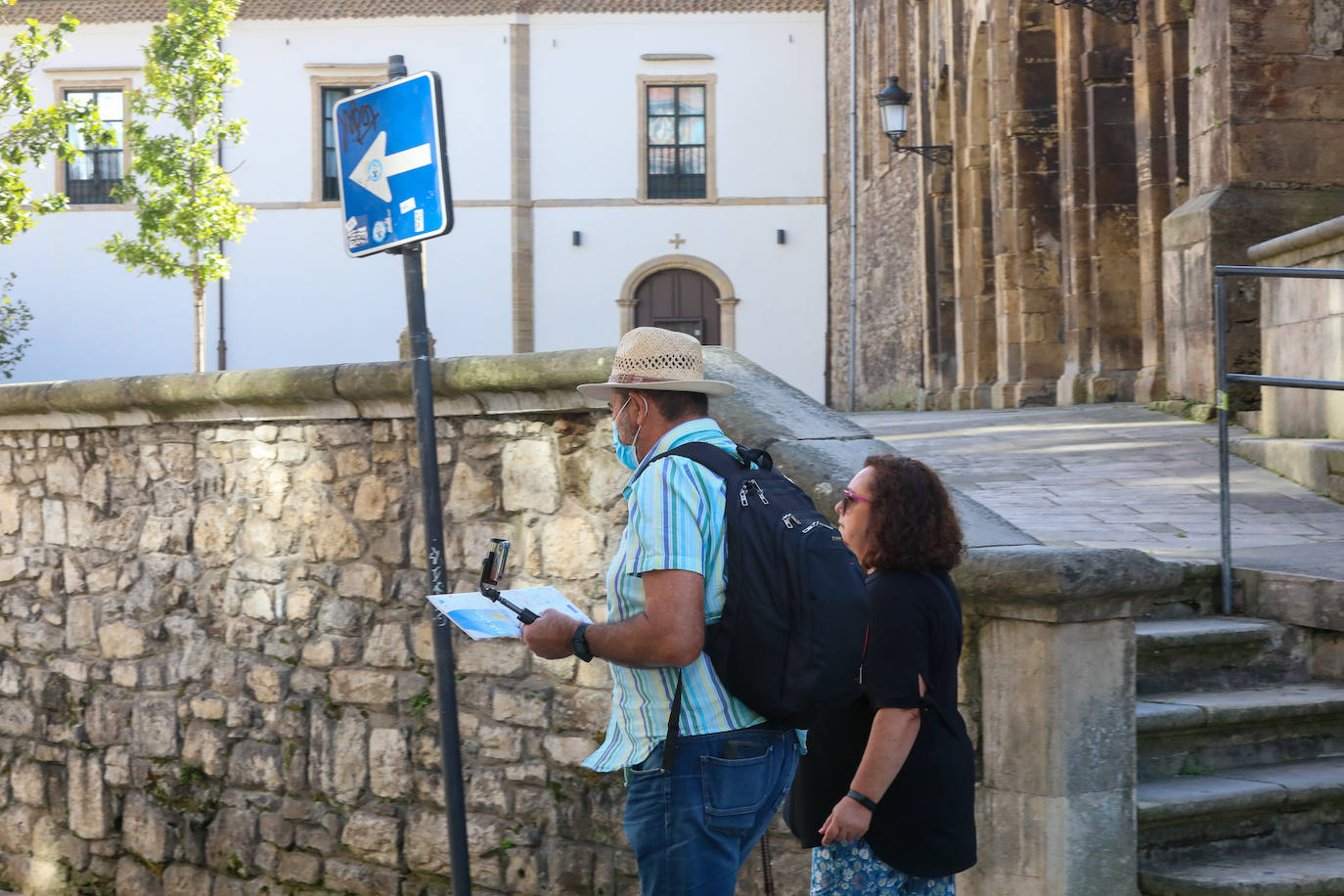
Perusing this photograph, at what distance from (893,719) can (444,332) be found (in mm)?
25778

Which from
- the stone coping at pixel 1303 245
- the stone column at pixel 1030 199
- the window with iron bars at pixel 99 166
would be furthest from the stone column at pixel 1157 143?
the window with iron bars at pixel 99 166

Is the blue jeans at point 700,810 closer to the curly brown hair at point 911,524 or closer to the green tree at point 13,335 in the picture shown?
the curly brown hair at point 911,524

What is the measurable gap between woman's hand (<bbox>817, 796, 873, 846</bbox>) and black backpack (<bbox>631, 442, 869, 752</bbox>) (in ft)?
0.99

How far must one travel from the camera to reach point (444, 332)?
92.0 ft

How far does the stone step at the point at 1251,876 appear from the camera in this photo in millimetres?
3613

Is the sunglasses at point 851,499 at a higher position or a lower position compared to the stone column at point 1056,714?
higher

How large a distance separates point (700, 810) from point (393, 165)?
2025 mm

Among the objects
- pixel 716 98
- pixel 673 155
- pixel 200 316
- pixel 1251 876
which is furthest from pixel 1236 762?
pixel 716 98

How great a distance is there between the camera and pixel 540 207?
93.8ft

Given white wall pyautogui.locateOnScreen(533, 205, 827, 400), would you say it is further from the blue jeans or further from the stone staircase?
the blue jeans

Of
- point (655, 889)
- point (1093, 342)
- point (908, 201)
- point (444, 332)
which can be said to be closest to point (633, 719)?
point (655, 889)

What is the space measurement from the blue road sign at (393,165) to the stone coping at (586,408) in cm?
68

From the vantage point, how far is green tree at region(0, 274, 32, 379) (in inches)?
1103

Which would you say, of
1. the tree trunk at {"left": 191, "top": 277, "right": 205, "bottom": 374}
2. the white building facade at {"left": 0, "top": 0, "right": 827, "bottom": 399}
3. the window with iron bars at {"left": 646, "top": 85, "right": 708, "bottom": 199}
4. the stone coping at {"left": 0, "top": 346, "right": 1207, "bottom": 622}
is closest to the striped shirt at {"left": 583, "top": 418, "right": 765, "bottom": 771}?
the stone coping at {"left": 0, "top": 346, "right": 1207, "bottom": 622}
